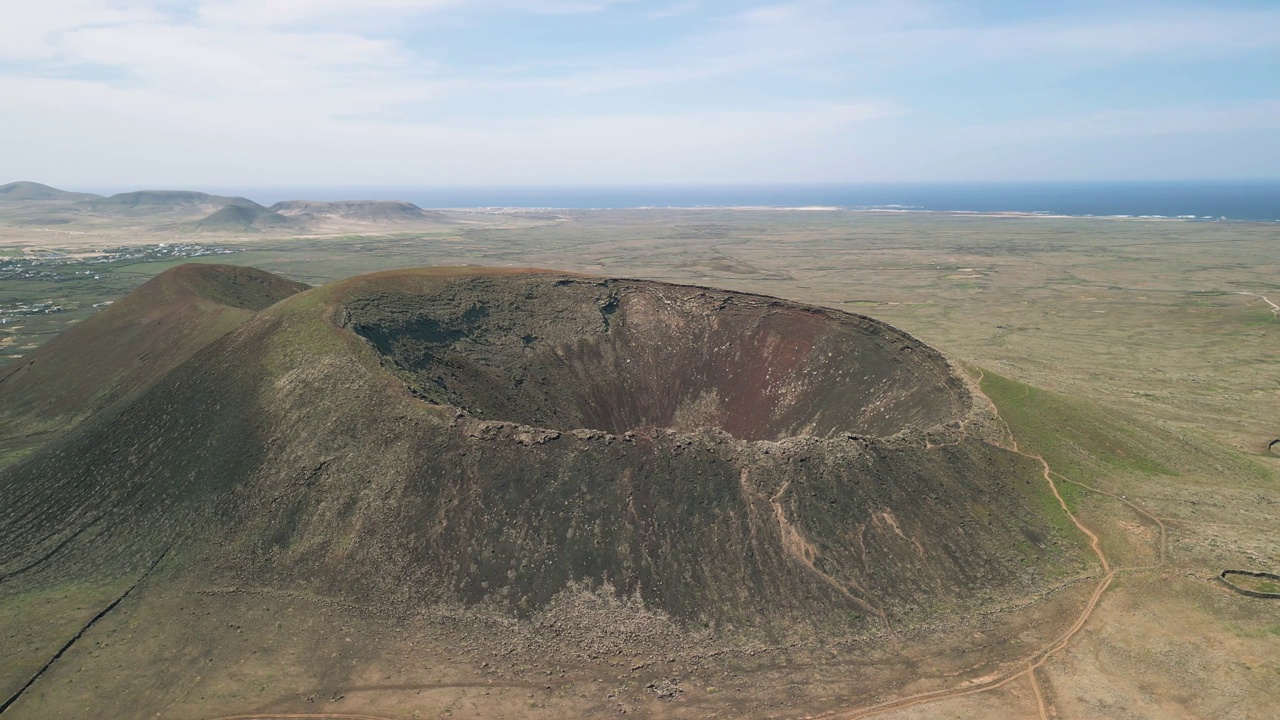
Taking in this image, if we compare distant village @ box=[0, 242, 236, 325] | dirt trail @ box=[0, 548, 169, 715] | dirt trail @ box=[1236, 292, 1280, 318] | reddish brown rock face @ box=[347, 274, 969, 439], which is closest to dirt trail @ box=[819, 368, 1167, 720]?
reddish brown rock face @ box=[347, 274, 969, 439]

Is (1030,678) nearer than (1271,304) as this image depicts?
Yes

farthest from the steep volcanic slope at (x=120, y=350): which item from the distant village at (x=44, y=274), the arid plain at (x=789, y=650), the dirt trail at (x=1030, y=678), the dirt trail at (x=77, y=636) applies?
the dirt trail at (x=1030, y=678)

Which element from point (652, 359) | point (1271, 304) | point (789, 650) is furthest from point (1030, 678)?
point (1271, 304)

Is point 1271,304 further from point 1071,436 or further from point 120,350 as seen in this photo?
point 120,350

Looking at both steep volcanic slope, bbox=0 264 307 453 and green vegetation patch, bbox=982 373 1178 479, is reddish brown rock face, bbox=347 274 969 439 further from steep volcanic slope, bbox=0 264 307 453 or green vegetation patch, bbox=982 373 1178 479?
steep volcanic slope, bbox=0 264 307 453

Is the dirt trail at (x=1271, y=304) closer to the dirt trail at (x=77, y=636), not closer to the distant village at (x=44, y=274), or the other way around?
the dirt trail at (x=77, y=636)

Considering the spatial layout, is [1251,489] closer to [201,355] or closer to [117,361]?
[201,355]

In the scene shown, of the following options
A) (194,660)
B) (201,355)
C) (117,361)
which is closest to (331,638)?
(194,660)
